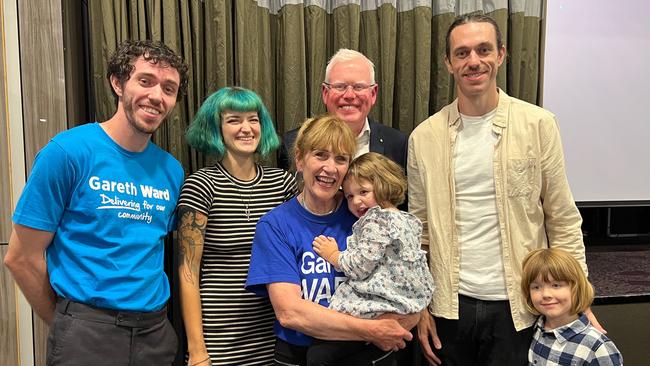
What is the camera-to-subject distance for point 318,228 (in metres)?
1.45

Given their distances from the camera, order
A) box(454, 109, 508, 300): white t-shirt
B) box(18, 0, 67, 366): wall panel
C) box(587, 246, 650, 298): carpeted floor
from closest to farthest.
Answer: box(454, 109, 508, 300): white t-shirt, box(18, 0, 67, 366): wall panel, box(587, 246, 650, 298): carpeted floor

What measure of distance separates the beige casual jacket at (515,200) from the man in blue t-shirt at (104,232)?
0.89 meters

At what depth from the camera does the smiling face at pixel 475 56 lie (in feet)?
5.04

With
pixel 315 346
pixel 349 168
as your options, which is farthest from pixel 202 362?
pixel 349 168

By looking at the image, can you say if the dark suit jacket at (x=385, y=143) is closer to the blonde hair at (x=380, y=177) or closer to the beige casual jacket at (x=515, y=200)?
the beige casual jacket at (x=515, y=200)

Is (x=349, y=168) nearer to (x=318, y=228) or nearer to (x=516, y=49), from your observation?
(x=318, y=228)

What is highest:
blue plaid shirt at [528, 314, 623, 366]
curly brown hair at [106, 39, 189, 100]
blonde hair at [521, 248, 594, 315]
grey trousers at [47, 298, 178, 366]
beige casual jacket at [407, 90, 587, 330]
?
curly brown hair at [106, 39, 189, 100]

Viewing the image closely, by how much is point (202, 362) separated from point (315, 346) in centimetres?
37

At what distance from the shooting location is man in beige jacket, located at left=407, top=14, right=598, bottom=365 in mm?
1559

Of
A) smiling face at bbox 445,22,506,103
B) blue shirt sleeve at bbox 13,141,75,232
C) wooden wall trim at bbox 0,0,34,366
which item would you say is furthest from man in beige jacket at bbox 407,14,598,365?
wooden wall trim at bbox 0,0,34,366

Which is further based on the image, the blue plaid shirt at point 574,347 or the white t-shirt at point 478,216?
the white t-shirt at point 478,216

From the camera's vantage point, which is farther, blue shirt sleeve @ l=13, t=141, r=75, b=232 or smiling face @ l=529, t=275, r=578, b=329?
smiling face @ l=529, t=275, r=578, b=329

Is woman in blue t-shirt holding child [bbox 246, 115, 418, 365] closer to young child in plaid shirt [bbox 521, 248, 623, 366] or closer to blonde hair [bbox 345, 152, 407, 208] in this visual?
blonde hair [bbox 345, 152, 407, 208]

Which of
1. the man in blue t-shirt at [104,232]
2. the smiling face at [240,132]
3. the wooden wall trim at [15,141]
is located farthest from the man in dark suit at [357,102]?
the wooden wall trim at [15,141]
